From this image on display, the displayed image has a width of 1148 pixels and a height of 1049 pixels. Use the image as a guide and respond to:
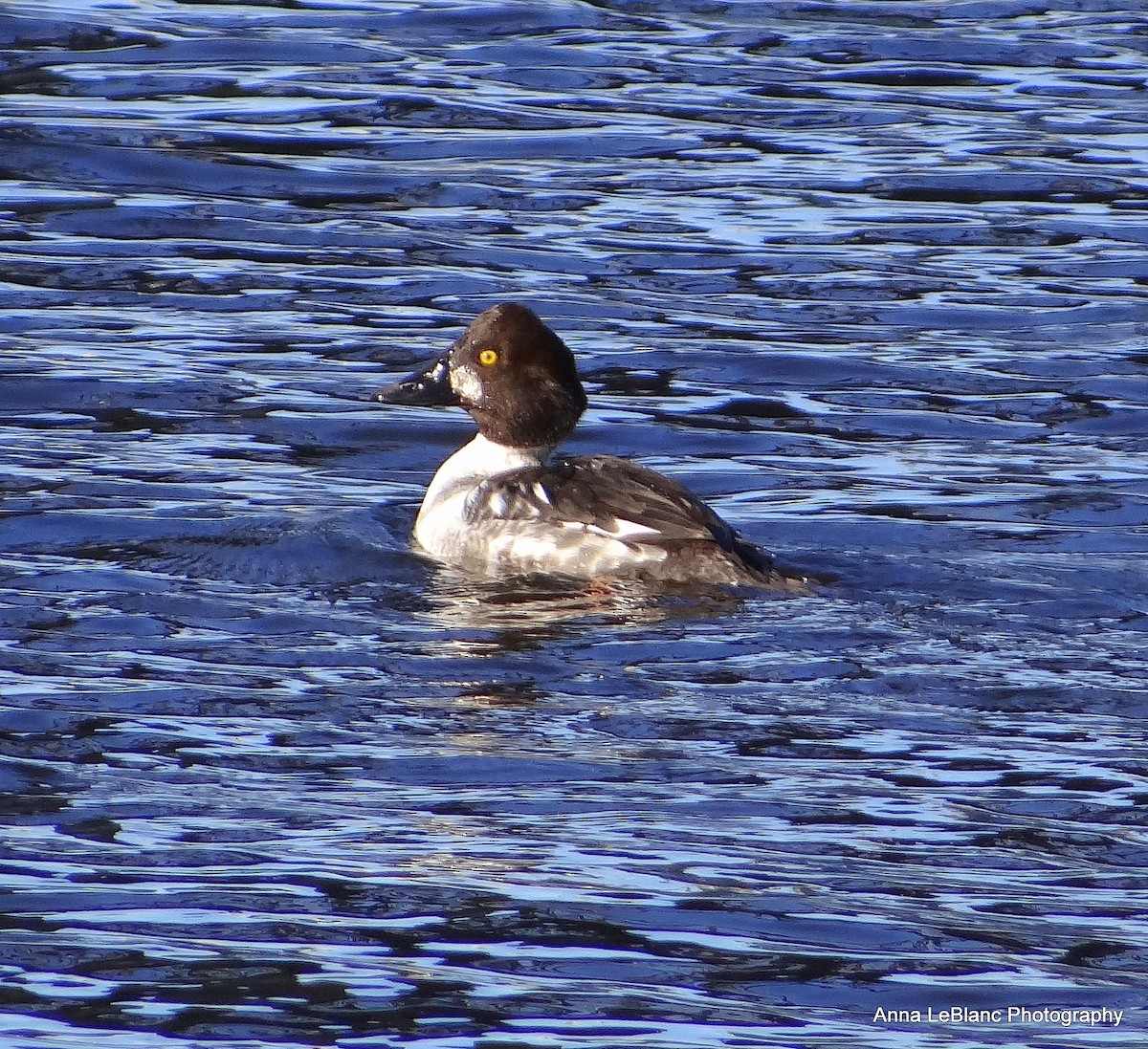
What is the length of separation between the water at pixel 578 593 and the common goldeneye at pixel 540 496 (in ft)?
0.68

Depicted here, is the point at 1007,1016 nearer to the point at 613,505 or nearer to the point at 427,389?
the point at 613,505

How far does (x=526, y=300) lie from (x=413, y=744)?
256 inches

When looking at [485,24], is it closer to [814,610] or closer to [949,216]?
[949,216]

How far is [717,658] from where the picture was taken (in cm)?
803

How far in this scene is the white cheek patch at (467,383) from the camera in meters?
10.3

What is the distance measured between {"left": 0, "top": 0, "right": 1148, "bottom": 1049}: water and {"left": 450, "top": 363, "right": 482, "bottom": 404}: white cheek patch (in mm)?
606

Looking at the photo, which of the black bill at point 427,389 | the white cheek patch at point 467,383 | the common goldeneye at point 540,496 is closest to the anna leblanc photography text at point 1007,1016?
the common goldeneye at point 540,496

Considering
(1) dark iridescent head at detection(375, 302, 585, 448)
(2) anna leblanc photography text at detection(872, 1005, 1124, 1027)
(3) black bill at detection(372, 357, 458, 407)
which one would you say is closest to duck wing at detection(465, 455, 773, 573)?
(1) dark iridescent head at detection(375, 302, 585, 448)

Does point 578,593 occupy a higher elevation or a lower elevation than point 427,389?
lower

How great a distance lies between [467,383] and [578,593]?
4.78 ft

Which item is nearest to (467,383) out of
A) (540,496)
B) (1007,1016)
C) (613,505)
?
(540,496)

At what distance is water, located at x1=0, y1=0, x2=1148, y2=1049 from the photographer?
5574 mm

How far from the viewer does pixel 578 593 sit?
9203mm

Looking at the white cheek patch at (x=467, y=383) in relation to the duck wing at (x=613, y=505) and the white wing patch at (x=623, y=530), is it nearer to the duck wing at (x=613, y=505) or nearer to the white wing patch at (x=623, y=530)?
the duck wing at (x=613, y=505)
